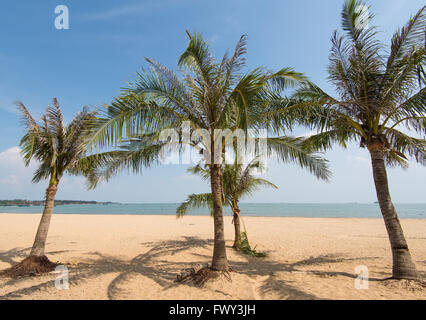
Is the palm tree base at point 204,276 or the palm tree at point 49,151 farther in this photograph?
the palm tree at point 49,151

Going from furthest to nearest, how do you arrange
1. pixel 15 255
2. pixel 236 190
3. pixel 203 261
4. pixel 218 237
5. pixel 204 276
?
pixel 236 190 → pixel 15 255 → pixel 203 261 → pixel 218 237 → pixel 204 276

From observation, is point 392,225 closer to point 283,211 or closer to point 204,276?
point 204,276

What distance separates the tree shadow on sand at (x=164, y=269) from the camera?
5297 millimetres

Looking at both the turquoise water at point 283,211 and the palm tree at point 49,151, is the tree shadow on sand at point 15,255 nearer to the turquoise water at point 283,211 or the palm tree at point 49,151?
the palm tree at point 49,151

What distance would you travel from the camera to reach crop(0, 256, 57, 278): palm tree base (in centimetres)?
655

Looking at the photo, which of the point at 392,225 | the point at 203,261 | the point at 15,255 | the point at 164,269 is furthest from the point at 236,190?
the point at 15,255

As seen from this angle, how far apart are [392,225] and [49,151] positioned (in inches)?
399

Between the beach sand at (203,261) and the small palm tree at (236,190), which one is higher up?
the small palm tree at (236,190)

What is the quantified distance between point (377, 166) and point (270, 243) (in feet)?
26.9

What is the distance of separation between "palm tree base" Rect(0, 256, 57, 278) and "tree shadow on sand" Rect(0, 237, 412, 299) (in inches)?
18.8

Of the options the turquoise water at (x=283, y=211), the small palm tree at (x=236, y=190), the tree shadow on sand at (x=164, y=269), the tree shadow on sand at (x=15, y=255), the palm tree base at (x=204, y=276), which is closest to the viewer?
the tree shadow on sand at (x=164, y=269)

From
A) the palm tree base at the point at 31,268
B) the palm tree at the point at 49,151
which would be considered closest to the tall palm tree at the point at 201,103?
the palm tree at the point at 49,151

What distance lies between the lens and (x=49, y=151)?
7480 millimetres

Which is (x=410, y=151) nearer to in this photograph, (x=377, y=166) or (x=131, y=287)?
(x=377, y=166)
